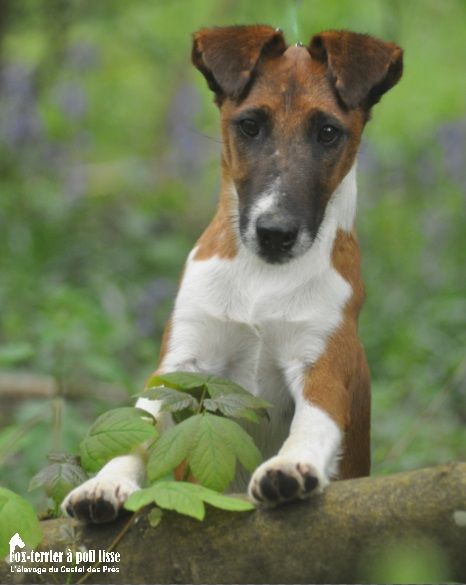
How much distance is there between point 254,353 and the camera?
4695 mm

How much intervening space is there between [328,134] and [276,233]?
0.43 meters

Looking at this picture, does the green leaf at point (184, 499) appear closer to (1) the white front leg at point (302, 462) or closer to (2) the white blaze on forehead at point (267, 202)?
(1) the white front leg at point (302, 462)

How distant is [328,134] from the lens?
14.8 ft

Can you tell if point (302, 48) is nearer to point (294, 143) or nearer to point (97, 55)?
point (294, 143)

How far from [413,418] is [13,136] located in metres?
4.89

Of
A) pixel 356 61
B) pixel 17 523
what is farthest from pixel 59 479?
pixel 356 61

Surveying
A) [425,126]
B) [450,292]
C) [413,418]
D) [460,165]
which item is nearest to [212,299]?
[413,418]

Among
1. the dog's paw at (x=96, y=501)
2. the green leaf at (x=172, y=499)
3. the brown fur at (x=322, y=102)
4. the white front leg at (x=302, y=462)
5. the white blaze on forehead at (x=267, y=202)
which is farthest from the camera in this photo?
the brown fur at (x=322, y=102)

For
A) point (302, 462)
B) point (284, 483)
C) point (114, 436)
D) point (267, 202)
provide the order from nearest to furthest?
point (284, 483), point (302, 462), point (114, 436), point (267, 202)

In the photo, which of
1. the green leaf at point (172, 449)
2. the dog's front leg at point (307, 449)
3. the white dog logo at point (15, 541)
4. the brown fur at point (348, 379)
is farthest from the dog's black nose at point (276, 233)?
the white dog logo at point (15, 541)

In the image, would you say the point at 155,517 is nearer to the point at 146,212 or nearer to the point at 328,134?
the point at 328,134

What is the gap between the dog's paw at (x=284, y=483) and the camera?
3861mm

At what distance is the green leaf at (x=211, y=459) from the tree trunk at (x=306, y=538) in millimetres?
149

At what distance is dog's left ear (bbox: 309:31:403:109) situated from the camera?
454 cm
